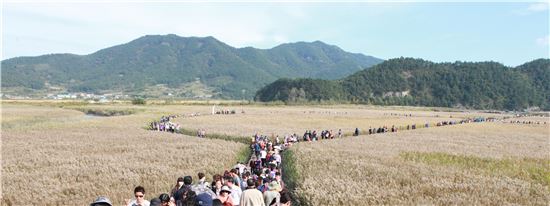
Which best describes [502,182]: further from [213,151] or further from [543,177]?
[213,151]

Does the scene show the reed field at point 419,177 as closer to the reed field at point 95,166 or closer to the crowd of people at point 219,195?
the crowd of people at point 219,195

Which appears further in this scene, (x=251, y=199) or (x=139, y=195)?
(x=251, y=199)

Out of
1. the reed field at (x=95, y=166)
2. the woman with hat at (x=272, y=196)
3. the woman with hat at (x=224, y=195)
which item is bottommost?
the reed field at (x=95, y=166)

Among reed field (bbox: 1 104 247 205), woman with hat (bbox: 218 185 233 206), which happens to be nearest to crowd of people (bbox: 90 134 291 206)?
woman with hat (bbox: 218 185 233 206)

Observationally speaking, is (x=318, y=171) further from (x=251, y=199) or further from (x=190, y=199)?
(x=190, y=199)

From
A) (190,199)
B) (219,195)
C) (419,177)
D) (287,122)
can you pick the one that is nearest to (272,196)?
(219,195)

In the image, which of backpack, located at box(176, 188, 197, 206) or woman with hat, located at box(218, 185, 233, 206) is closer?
backpack, located at box(176, 188, 197, 206)

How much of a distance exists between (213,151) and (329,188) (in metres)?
12.8

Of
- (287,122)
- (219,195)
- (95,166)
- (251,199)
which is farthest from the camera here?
(287,122)

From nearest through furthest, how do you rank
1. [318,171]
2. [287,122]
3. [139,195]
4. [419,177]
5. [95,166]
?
[139,195] → [419,177] → [318,171] → [95,166] → [287,122]

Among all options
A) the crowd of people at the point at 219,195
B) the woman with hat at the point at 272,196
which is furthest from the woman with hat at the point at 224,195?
the woman with hat at the point at 272,196

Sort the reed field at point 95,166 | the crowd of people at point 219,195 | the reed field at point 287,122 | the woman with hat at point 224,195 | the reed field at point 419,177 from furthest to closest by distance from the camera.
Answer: the reed field at point 287,122, the reed field at point 95,166, the reed field at point 419,177, the woman with hat at point 224,195, the crowd of people at point 219,195

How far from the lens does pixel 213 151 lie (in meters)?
27.5

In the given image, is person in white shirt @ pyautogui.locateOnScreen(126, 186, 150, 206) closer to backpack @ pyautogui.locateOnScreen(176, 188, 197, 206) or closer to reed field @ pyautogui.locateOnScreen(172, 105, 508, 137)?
backpack @ pyautogui.locateOnScreen(176, 188, 197, 206)
